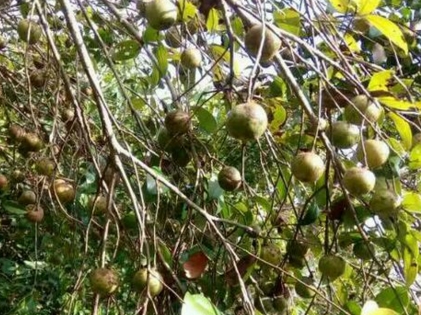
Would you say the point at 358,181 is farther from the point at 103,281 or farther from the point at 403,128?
the point at 103,281

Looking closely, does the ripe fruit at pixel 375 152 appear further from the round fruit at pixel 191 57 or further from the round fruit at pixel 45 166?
the round fruit at pixel 45 166

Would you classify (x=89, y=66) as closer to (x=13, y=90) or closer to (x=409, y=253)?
(x=409, y=253)

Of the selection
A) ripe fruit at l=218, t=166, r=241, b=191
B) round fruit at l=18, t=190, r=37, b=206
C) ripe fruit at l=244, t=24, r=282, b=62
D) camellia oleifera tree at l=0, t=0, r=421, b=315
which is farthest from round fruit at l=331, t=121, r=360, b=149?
round fruit at l=18, t=190, r=37, b=206

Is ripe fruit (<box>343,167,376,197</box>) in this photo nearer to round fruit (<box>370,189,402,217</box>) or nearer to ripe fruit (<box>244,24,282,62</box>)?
round fruit (<box>370,189,402,217</box>)

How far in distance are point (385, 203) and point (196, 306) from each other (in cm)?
33

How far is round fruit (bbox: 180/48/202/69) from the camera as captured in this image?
1.32 metres

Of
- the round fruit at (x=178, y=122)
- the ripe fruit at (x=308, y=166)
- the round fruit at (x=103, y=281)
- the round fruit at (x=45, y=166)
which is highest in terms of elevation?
the ripe fruit at (x=308, y=166)

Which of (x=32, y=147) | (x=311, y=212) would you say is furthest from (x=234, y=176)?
(x=32, y=147)

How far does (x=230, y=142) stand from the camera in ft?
9.66

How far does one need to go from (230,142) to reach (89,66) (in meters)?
1.74

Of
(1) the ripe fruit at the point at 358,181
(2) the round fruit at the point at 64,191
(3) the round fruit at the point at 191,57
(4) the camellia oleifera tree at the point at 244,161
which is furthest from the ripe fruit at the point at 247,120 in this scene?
(2) the round fruit at the point at 64,191

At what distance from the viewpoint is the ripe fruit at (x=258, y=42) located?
38.2 inches

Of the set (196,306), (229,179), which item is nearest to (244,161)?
(229,179)

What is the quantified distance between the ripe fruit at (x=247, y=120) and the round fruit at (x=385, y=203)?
0.70ft
